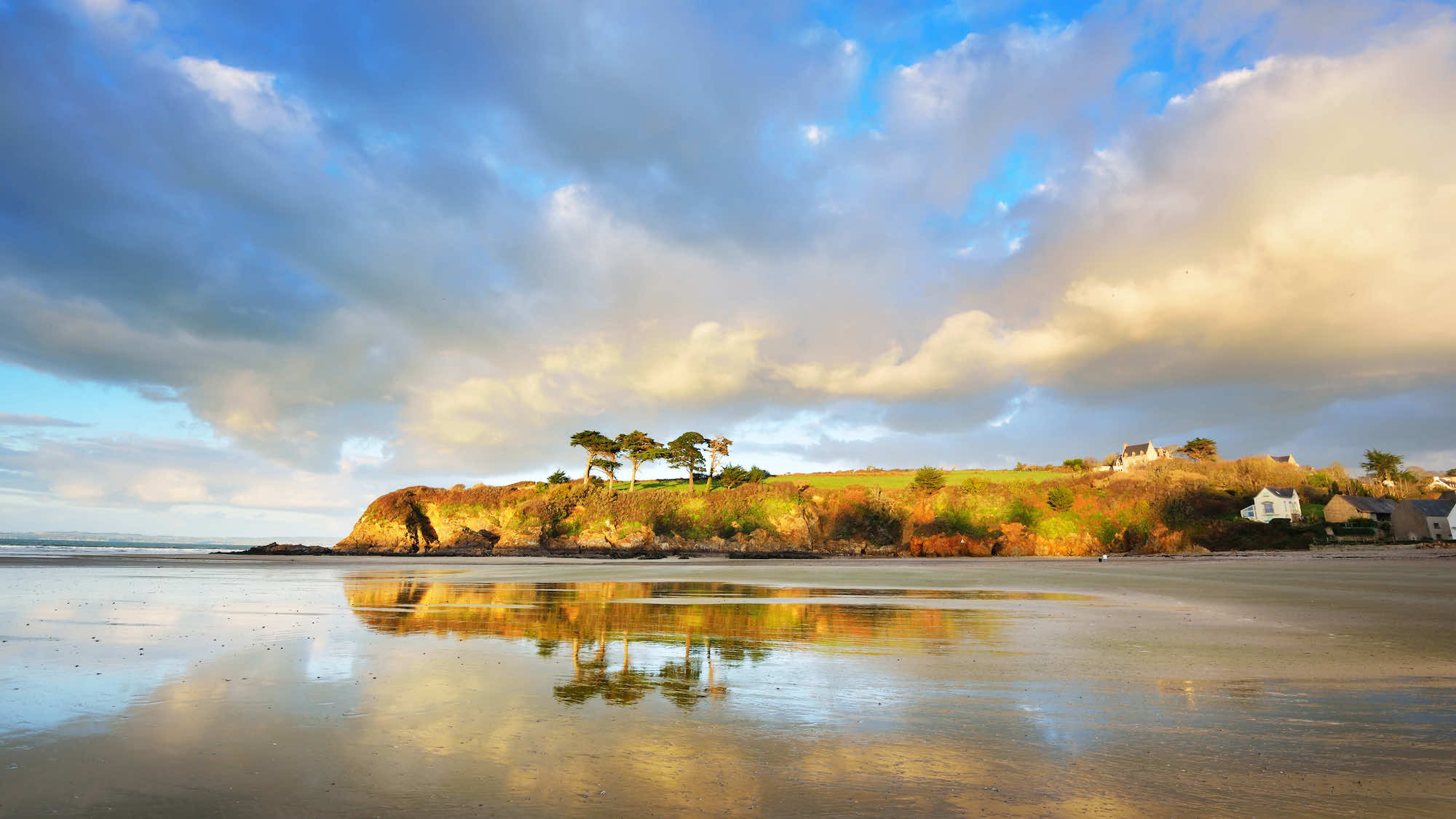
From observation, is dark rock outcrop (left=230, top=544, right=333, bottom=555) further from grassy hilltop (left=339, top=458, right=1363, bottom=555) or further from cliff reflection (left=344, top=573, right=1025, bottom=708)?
cliff reflection (left=344, top=573, right=1025, bottom=708)

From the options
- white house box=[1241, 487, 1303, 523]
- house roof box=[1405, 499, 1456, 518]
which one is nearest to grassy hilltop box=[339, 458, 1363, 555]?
white house box=[1241, 487, 1303, 523]

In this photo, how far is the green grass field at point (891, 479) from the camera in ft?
241

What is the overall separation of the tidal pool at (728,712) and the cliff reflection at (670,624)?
11 cm

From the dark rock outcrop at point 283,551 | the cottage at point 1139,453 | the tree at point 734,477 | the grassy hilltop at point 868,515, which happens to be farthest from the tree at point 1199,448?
the dark rock outcrop at point 283,551

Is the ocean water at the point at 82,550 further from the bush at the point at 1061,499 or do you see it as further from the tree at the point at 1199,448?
the tree at the point at 1199,448

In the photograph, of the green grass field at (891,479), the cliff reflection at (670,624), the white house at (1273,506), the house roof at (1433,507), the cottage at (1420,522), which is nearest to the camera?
the cliff reflection at (670,624)

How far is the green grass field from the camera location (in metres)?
73.5

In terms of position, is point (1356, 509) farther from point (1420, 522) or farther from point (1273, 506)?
point (1273, 506)

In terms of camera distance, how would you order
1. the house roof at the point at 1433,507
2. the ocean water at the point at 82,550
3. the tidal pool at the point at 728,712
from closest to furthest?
the tidal pool at the point at 728,712 → the ocean water at the point at 82,550 → the house roof at the point at 1433,507

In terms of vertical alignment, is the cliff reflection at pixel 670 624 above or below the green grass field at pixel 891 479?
below

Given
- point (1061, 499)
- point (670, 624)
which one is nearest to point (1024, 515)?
point (1061, 499)

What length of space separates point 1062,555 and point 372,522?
74.3 meters

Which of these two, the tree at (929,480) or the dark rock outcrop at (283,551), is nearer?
the dark rock outcrop at (283,551)

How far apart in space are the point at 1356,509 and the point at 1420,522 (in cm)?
637
